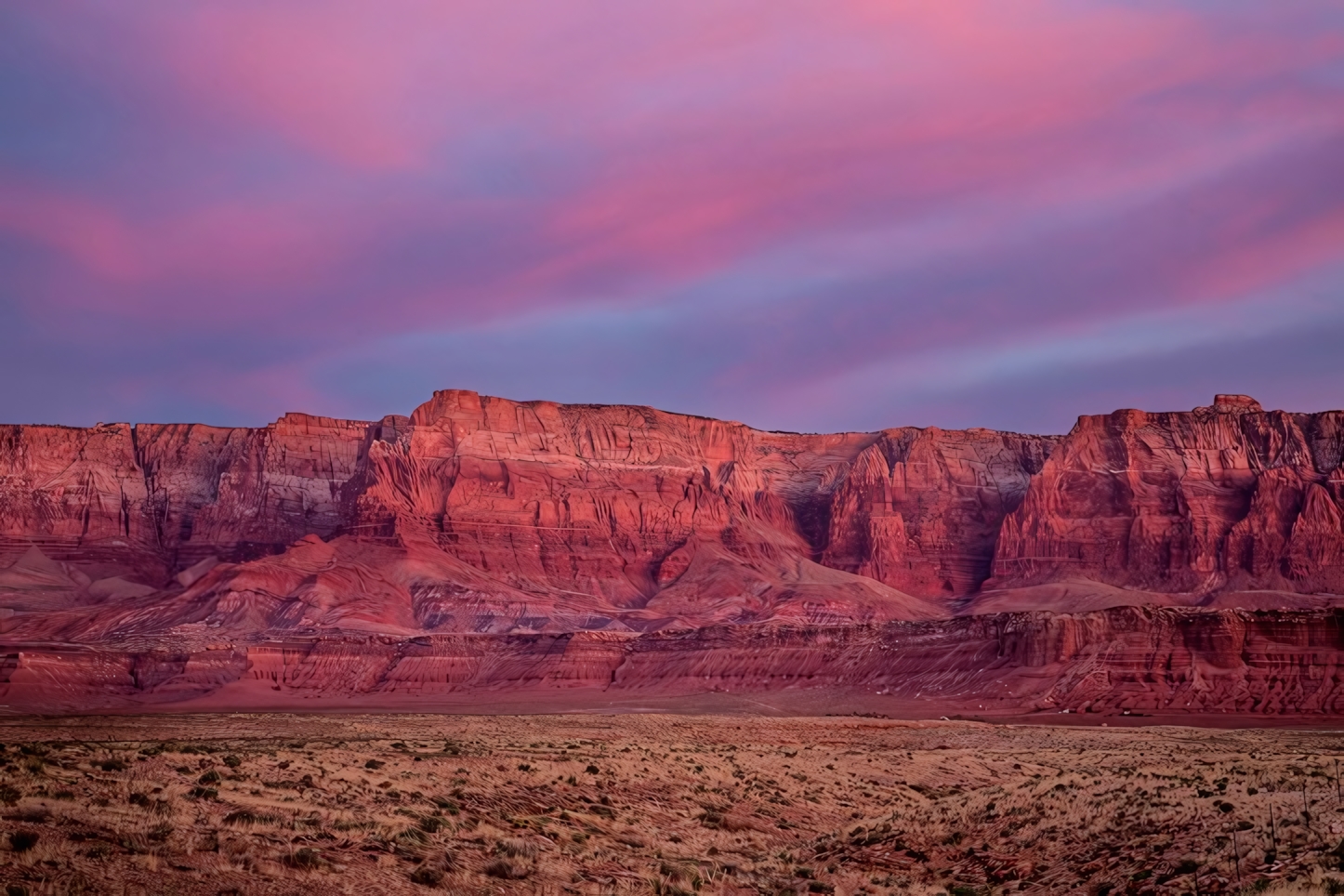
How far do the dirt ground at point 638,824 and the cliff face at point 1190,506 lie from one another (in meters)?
133

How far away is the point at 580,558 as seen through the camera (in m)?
174

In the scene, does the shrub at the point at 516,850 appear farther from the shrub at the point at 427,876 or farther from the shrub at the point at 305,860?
the shrub at the point at 305,860

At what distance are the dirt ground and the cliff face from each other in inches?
5250

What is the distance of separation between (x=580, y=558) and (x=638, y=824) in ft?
475

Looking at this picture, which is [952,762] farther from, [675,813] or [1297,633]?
[1297,633]

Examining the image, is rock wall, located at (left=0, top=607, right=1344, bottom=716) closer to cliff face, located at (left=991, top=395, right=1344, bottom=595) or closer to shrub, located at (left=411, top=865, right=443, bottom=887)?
cliff face, located at (left=991, top=395, right=1344, bottom=595)

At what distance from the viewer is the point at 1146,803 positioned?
27234 mm

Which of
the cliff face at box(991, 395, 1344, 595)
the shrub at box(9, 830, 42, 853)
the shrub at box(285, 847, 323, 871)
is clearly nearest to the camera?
the shrub at box(9, 830, 42, 853)

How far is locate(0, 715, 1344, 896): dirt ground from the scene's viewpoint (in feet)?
63.8

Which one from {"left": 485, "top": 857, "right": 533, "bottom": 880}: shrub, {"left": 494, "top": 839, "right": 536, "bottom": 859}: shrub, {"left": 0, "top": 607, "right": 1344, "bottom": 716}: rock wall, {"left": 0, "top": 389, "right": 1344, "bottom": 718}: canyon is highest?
{"left": 0, "top": 389, "right": 1344, "bottom": 718}: canyon

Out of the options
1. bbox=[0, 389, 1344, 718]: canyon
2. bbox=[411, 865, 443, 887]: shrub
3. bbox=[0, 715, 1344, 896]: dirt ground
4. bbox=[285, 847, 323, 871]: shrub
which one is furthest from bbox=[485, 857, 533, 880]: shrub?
bbox=[0, 389, 1344, 718]: canyon

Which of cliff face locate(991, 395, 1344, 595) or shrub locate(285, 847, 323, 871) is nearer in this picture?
shrub locate(285, 847, 323, 871)

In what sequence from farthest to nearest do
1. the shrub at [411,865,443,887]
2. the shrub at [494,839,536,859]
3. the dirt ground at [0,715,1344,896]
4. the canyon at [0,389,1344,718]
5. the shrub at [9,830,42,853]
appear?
the canyon at [0,389,1344,718] < the shrub at [494,839,536,859] < the shrub at [411,865,443,887] < the dirt ground at [0,715,1344,896] < the shrub at [9,830,42,853]

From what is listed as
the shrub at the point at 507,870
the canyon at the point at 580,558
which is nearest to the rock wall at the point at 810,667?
the canyon at the point at 580,558
